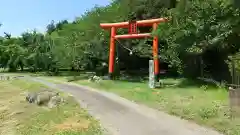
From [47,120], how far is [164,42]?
16.0m

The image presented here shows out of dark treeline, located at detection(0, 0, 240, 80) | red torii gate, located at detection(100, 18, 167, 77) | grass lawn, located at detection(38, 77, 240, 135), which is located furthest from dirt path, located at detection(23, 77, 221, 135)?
red torii gate, located at detection(100, 18, 167, 77)

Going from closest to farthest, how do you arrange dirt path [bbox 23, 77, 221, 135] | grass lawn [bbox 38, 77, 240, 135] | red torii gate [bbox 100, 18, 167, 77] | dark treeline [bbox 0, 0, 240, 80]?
1. dirt path [bbox 23, 77, 221, 135]
2. grass lawn [bbox 38, 77, 240, 135]
3. dark treeline [bbox 0, 0, 240, 80]
4. red torii gate [bbox 100, 18, 167, 77]

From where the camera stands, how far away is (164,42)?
95.4 feet

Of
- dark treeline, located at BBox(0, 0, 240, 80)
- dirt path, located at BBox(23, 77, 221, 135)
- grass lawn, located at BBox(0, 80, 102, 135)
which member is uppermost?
dark treeline, located at BBox(0, 0, 240, 80)

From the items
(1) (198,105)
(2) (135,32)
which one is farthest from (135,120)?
Answer: (2) (135,32)

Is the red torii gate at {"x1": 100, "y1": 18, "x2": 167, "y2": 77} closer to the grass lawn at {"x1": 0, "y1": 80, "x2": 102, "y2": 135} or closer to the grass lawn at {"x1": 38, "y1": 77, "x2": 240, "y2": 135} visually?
the grass lawn at {"x1": 38, "y1": 77, "x2": 240, "y2": 135}

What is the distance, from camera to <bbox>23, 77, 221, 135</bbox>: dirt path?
1055 cm

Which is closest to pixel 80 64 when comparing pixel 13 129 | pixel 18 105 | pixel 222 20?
pixel 18 105

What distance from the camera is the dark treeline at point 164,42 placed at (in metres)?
20.7

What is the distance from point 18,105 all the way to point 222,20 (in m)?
12.1

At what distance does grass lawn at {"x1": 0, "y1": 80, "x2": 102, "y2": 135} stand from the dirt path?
48cm

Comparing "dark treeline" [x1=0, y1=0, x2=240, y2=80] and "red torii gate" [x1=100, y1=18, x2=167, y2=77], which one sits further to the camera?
"red torii gate" [x1=100, y1=18, x2=167, y2=77]

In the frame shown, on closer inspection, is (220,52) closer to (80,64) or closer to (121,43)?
(121,43)

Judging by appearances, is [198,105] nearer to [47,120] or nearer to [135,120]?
[135,120]
